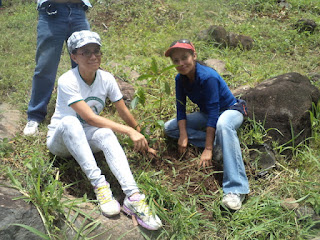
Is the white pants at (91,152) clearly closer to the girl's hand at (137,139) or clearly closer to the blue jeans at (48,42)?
the girl's hand at (137,139)

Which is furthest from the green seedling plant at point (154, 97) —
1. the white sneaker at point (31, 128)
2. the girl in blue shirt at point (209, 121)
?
the white sneaker at point (31, 128)

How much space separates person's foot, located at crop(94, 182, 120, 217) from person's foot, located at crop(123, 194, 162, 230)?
0.09m

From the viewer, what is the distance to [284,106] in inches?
116

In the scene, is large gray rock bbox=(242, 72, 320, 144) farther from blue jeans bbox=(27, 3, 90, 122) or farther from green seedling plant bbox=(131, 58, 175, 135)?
blue jeans bbox=(27, 3, 90, 122)

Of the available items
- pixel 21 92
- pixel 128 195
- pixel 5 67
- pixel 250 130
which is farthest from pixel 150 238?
pixel 5 67

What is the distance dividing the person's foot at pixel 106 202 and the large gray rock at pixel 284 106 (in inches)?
62.5

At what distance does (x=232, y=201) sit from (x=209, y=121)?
652 mm

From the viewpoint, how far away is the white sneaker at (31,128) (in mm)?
2898

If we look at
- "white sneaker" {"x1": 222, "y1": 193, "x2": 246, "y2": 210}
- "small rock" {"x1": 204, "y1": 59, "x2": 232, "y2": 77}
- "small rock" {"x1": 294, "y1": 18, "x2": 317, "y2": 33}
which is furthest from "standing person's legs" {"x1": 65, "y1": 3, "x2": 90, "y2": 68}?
"small rock" {"x1": 294, "y1": 18, "x2": 317, "y2": 33}

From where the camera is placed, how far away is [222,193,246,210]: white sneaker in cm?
228

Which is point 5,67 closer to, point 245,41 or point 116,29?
point 116,29

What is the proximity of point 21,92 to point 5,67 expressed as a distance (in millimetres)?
924

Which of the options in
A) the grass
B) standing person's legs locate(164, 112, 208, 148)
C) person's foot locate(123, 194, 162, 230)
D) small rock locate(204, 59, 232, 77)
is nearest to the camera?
person's foot locate(123, 194, 162, 230)

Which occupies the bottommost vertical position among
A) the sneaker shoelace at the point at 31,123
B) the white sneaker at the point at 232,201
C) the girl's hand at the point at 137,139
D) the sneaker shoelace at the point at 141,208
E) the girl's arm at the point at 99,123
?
the white sneaker at the point at 232,201
